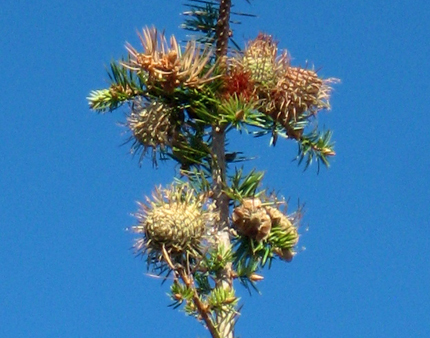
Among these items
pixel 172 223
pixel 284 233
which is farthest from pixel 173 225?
pixel 284 233

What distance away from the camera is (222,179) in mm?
3031

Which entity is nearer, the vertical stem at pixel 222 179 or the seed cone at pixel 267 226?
the vertical stem at pixel 222 179

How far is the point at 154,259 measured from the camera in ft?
9.36

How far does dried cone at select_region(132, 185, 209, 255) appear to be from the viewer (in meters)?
2.78

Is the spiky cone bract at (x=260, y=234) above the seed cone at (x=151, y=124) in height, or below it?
below

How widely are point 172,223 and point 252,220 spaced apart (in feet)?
0.89

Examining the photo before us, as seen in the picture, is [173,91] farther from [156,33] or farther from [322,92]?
[322,92]

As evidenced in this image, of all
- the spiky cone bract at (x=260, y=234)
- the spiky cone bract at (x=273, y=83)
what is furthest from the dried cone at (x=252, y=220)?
the spiky cone bract at (x=273, y=83)

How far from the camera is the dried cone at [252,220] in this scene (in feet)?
9.60

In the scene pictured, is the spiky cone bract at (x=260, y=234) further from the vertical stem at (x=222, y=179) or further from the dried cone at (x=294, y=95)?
the dried cone at (x=294, y=95)

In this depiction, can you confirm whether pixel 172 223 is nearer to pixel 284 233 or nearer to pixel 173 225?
pixel 173 225

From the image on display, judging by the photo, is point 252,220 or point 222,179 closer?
point 252,220

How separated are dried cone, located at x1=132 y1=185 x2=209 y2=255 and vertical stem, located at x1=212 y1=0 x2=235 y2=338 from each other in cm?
11

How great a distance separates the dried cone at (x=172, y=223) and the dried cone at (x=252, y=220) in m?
0.12
